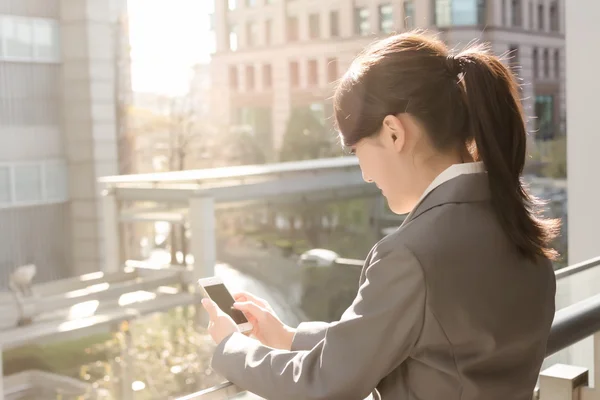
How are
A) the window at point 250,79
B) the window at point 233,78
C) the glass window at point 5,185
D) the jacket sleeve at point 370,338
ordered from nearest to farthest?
the jacket sleeve at point 370,338 < the glass window at point 5,185 < the window at point 233,78 < the window at point 250,79

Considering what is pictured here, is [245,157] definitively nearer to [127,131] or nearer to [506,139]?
[127,131]

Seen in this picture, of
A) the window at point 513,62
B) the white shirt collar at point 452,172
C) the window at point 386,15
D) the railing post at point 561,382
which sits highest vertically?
the window at point 386,15

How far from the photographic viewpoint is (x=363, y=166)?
0.54 m

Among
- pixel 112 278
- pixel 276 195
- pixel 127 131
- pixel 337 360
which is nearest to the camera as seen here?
pixel 337 360

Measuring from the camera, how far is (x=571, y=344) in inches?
29.5

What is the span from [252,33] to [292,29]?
324mm

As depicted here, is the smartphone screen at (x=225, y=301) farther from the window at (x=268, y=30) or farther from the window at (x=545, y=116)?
the window at (x=268, y=30)

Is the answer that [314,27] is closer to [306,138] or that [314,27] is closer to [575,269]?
[306,138]

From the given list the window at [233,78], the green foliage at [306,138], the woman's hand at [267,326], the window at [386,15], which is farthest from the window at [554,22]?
the woman's hand at [267,326]

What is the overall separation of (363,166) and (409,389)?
15 centimetres

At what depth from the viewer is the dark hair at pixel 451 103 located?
0.50 m

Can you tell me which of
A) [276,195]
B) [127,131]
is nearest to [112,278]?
[127,131]

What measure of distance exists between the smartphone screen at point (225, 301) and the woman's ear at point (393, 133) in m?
0.21

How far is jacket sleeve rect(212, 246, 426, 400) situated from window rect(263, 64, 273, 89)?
456 cm
